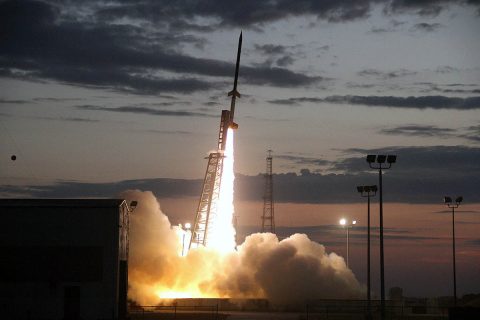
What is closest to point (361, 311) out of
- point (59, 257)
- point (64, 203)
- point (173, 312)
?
point (173, 312)

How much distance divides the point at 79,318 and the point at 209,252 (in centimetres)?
3084

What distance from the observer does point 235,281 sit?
98125 millimetres

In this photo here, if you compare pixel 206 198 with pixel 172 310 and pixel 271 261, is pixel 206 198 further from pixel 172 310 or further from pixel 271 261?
pixel 172 310

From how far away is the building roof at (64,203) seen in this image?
2830 inches

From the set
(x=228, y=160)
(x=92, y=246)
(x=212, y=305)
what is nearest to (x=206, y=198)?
(x=228, y=160)

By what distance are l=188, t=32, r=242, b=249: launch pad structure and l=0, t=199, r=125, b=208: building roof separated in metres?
24.6

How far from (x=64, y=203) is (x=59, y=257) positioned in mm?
3967

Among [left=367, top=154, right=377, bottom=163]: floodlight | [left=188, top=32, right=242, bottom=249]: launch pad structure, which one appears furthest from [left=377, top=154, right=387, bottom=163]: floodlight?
[left=188, top=32, right=242, bottom=249]: launch pad structure

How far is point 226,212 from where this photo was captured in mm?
100062

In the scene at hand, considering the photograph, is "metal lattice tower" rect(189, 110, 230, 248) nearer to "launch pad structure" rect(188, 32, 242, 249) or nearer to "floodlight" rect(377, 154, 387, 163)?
"launch pad structure" rect(188, 32, 242, 249)

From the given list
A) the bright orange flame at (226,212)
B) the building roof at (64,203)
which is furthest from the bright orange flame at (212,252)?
the building roof at (64,203)

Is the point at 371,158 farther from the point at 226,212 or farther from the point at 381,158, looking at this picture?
the point at 226,212

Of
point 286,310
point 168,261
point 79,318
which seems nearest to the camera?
point 79,318

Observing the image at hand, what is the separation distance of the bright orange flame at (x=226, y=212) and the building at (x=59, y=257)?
26.1 m
